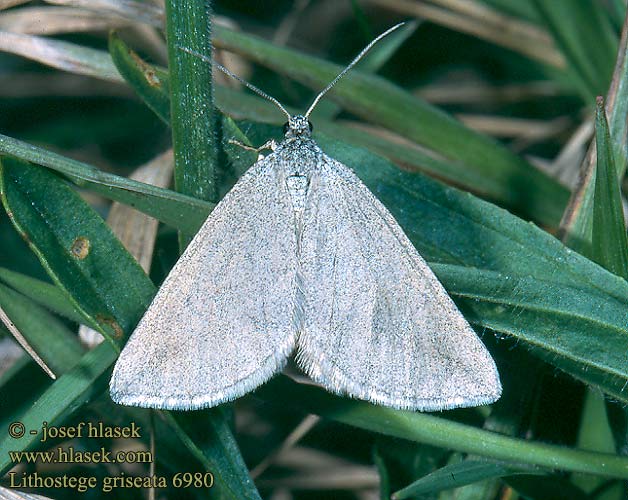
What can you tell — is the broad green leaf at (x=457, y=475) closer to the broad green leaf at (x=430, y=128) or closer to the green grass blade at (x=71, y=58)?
the broad green leaf at (x=430, y=128)

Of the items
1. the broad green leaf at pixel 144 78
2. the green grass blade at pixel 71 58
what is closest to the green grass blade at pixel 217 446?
the broad green leaf at pixel 144 78

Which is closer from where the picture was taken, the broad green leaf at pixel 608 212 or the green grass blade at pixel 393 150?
the broad green leaf at pixel 608 212

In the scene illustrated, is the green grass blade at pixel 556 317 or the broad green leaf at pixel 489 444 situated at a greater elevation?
the green grass blade at pixel 556 317

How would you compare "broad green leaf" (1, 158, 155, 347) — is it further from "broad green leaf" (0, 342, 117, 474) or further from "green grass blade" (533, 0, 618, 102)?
"green grass blade" (533, 0, 618, 102)

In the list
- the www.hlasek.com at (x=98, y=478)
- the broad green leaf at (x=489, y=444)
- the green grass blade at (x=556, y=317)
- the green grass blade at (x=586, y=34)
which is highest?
the green grass blade at (x=586, y=34)

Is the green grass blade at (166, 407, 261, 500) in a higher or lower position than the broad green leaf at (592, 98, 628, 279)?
lower

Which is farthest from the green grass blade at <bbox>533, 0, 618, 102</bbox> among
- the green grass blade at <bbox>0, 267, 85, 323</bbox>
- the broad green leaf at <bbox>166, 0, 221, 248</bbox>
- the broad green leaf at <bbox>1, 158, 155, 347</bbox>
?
the green grass blade at <bbox>0, 267, 85, 323</bbox>
